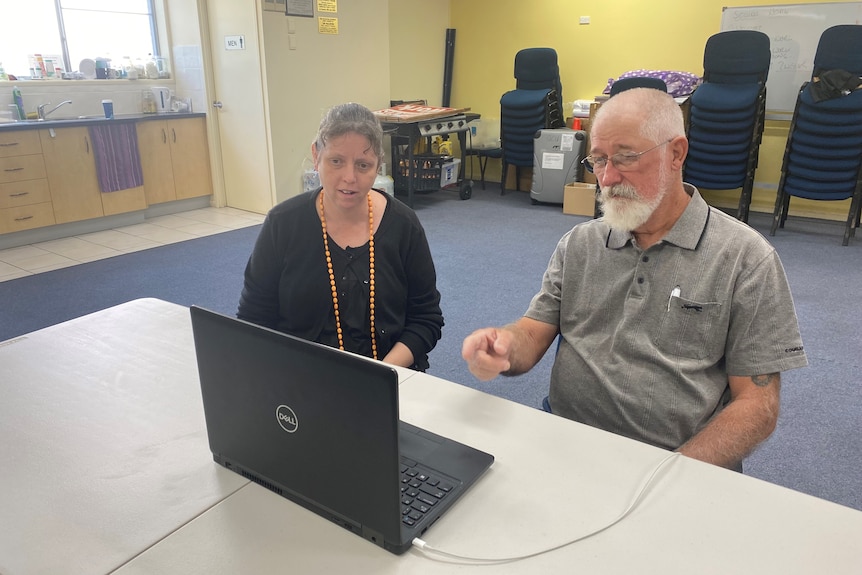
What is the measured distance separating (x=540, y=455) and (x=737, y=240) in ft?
2.11

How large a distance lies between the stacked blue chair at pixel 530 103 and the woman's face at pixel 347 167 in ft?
15.3

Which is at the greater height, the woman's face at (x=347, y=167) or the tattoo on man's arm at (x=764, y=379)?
the woman's face at (x=347, y=167)

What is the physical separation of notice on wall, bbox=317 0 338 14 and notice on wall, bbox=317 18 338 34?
7cm

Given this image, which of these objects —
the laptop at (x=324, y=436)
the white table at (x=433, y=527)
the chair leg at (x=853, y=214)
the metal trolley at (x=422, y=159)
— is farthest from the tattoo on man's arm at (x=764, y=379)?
the metal trolley at (x=422, y=159)

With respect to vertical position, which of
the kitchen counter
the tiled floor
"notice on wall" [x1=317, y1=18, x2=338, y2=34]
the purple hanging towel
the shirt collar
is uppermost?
"notice on wall" [x1=317, y1=18, x2=338, y2=34]

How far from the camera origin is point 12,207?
4449 mm

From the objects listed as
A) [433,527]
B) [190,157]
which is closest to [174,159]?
[190,157]

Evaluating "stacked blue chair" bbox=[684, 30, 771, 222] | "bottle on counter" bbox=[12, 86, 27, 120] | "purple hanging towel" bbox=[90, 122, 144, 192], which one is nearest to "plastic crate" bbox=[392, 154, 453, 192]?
"stacked blue chair" bbox=[684, 30, 771, 222]

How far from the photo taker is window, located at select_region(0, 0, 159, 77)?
483cm

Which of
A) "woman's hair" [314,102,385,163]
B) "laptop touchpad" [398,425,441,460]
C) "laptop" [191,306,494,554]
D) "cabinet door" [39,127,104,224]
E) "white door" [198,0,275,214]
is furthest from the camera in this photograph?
"white door" [198,0,275,214]

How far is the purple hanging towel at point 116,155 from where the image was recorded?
4840 mm

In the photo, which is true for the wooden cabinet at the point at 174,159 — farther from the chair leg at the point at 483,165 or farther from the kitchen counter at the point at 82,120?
the chair leg at the point at 483,165

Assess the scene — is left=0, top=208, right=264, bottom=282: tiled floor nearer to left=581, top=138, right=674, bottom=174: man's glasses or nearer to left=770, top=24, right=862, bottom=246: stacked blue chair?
left=581, top=138, right=674, bottom=174: man's glasses

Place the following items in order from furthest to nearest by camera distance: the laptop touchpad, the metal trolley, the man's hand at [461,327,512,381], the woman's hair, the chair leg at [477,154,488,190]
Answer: the chair leg at [477,154,488,190] < the metal trolley < the woman's hair < the man's hand at [461,327,512,381] < the laptop touchpad
